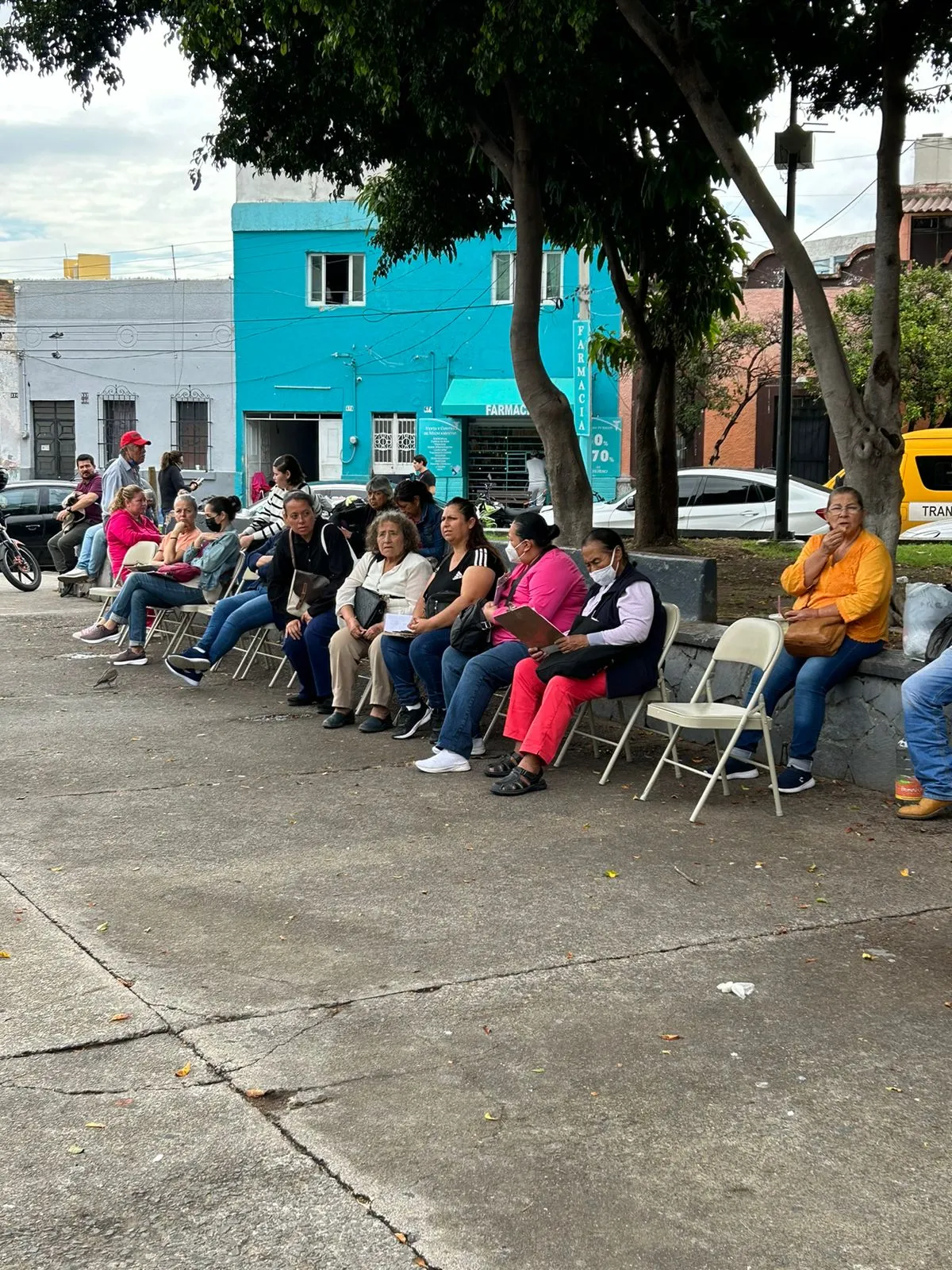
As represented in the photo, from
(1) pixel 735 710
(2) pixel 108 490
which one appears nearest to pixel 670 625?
(1) pixel 735 710

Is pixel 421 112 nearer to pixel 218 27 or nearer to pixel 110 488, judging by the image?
pixel 218 27

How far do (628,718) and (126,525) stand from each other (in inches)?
257

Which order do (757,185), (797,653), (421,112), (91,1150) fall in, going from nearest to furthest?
(91,1150) < (797,653) < (757,185) < (421,112)

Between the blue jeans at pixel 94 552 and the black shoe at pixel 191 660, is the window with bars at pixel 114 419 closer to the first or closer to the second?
the blue jeans at pixel 94 552

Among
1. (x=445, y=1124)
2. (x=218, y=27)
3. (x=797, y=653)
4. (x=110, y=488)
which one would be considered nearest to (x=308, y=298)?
(x=110, y=488)

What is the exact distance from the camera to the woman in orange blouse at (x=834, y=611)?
7809 millimetres

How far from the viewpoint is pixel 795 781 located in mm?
7887

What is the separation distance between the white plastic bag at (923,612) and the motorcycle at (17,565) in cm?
1387

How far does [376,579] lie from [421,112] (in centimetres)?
440

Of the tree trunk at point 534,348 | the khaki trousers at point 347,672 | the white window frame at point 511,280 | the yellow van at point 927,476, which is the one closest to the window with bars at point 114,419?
the white window frame at point 511,280

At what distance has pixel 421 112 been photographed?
11766 mm

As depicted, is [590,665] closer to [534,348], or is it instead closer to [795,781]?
[795,781]

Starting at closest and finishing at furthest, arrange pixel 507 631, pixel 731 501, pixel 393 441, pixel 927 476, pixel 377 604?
pixel 507 631
pixel 377 604
pixel 731 501
pixel 927 476
pixel 393 441

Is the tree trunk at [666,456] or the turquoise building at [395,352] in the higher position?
the turquoise building at [395,352]
